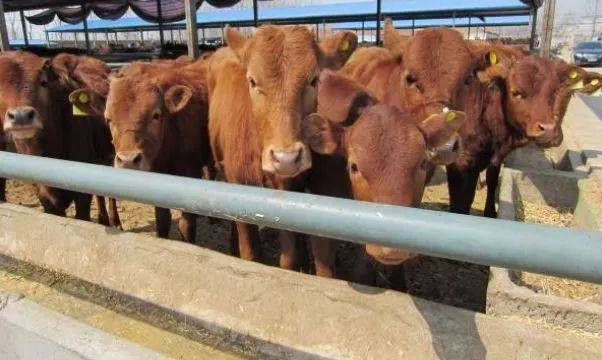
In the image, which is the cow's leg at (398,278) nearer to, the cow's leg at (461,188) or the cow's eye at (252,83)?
the cow's eye at (252,83)

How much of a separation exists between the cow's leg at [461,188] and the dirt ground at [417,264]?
0.82 meters

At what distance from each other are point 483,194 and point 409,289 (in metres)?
3.14

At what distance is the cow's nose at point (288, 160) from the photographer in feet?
8.47

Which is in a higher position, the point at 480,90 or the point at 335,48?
the point at 335,48

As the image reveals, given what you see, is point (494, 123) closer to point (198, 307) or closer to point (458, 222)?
point (198, 307)

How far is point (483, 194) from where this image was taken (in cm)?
630

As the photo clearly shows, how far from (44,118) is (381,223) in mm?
4122

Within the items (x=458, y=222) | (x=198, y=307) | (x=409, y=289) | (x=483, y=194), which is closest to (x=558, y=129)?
(x=483, y=194)

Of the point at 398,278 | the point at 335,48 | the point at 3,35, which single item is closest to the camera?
the point at 398,278

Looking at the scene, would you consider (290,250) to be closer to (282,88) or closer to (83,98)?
(282,88)

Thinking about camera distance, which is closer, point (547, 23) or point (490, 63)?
point (490, 63)

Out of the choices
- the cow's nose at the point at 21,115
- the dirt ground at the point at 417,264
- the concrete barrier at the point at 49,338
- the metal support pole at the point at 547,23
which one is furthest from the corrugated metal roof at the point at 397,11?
the concrete barrier at the point at 49,338

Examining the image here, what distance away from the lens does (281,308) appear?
2355mm

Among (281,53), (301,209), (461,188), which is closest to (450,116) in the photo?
(281,53)
